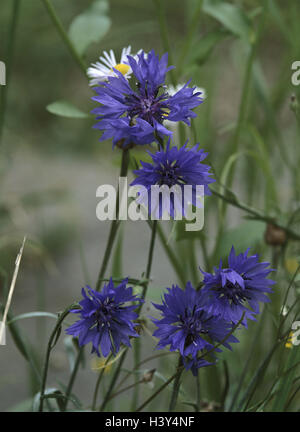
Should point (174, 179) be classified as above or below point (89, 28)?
below

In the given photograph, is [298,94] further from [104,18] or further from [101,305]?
[101,305]

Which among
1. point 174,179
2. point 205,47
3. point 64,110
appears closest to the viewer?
point 174,179

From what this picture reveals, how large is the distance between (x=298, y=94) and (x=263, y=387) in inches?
14.3

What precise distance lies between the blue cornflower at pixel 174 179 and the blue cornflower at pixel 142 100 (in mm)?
20

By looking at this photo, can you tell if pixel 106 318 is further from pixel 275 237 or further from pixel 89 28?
pixel 89 28

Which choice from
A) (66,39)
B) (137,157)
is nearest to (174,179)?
(137,157)

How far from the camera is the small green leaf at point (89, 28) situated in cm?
61

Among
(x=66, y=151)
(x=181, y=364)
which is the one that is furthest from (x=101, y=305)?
(x=66, y=151)

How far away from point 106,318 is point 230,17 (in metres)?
0.42

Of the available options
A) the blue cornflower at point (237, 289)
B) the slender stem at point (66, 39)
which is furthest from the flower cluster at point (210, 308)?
the slender stem at point (66, 39)

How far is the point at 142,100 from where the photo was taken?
37 centimetres

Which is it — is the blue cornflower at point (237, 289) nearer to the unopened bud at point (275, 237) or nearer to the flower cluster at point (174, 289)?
the flower cluster at point (174, 289)

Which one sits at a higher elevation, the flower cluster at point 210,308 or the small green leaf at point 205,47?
the small green leaf at point 205,47
